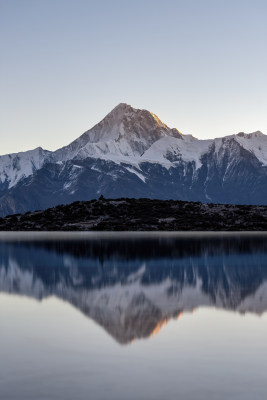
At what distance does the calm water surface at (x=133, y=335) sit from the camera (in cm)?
2067

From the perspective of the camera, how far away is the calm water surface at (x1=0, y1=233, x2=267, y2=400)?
2067cm

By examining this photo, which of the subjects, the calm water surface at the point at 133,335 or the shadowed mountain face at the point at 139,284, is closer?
the calm water surface at the point at 133,335

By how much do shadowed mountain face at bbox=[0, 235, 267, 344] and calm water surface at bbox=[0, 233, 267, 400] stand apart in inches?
3.9

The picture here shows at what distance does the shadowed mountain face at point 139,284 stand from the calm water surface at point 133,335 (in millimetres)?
98

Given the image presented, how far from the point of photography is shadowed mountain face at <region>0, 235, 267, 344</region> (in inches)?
1412

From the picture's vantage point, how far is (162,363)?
23.8m

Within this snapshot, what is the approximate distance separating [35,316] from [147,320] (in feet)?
22.9

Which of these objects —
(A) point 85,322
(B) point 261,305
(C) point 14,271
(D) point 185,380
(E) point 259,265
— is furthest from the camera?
(E) point 259,265

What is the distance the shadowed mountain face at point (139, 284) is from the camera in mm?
35875

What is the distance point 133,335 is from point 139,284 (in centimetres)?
2275

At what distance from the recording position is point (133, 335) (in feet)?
95.5

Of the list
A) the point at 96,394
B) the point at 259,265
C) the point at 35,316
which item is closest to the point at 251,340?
the point at 96,394

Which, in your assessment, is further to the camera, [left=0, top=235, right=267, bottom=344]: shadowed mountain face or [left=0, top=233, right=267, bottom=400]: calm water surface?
[left=0, top=235, right=267, bottom=344]: shadowed mountain face

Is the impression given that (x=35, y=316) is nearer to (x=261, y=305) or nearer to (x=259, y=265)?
(x=261, y=305)
